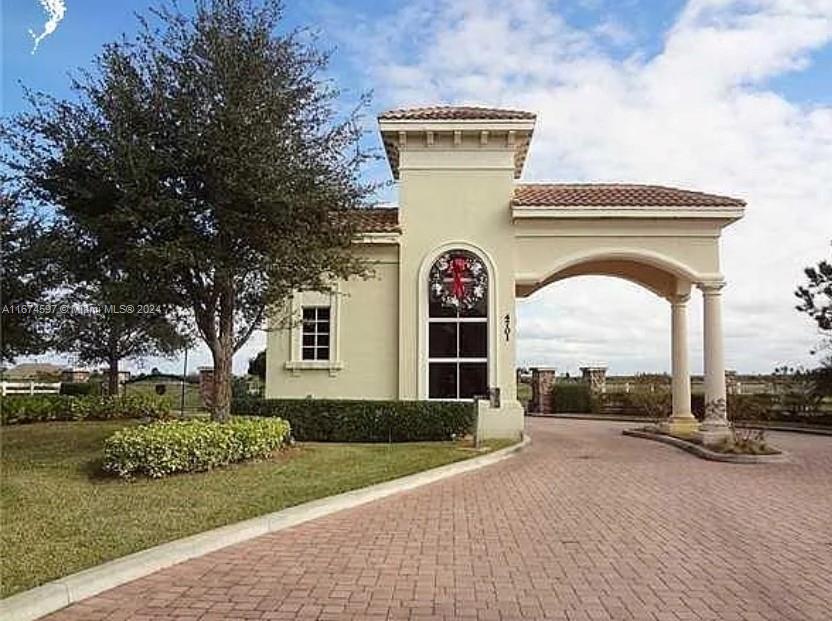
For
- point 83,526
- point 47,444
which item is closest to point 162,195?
point 47,444

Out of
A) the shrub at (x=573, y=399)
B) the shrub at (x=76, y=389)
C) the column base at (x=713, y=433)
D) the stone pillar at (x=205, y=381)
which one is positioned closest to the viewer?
the column base at (x=713, y=433)

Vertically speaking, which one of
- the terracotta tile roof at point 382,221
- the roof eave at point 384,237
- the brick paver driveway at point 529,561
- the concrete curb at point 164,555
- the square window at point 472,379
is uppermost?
the terracotta tile roof at point 382,221

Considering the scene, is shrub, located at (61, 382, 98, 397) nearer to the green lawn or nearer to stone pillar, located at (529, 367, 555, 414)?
the green lawn

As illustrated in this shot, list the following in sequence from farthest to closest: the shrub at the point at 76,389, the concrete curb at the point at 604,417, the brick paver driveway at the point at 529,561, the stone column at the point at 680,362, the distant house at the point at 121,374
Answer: the distant house at the point at 121,374 < the concrete curb at the point at 604,417 < the shrub at the point at 76,389 < the stone column at the point at 680,362 < the brick paver driveway at the point at 529,561

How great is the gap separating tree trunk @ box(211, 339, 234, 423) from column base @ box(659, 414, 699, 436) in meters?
11.2

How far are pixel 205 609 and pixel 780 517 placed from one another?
22.0 ft

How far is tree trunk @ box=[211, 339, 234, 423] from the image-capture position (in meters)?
13.1

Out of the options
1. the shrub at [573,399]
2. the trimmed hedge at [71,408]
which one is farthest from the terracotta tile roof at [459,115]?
the shrub at [573,399]

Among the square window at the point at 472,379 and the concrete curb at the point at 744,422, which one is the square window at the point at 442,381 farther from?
the concrete curb at the point at 744,422

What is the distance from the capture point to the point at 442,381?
17609 millimetres

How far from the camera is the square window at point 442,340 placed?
1770 centimetres

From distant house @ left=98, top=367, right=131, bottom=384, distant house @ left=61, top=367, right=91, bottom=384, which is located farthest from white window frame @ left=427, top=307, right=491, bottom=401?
distant house @ left=61, top=367, right=91, bottom=384

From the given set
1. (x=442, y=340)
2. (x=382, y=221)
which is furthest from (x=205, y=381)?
(x=442, y=340)

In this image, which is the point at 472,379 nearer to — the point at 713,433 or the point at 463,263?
the point at 463,263
